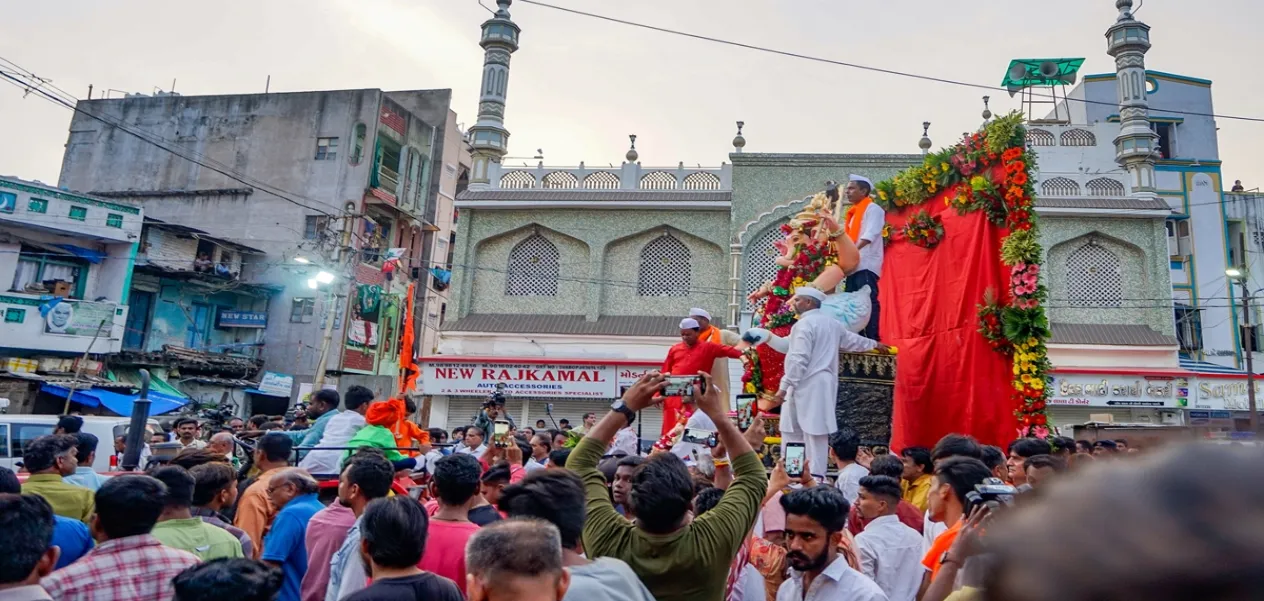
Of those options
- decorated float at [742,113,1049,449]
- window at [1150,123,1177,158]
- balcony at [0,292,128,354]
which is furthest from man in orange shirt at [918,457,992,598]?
window at [1150,123,1177,158]

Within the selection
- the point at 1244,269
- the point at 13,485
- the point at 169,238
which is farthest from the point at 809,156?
the point at 13,485

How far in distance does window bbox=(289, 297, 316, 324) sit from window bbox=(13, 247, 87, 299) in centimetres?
636

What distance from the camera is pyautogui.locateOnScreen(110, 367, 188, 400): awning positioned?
21.9m

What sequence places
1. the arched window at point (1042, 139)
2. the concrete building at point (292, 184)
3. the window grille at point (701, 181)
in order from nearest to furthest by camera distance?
the window grille at point (701, 181), the arched window at point (1042, 139), the concrete building at point (292, 184)

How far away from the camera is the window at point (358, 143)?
93.5ft

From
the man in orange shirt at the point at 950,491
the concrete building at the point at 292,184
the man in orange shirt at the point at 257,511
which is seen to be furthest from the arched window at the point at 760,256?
the man in orange shirt at the point at 950,491

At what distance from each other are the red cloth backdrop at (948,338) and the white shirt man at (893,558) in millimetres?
5609

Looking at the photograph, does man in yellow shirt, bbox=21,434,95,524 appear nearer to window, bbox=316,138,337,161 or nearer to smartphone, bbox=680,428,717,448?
smartphone, bbox=680,428,717,448

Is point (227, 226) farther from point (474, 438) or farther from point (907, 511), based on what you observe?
point (907, 511)

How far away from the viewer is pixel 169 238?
2428 cm

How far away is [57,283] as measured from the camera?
21.0 metres

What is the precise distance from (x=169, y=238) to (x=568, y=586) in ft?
85.2

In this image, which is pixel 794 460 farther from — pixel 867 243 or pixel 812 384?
pixel 867 243

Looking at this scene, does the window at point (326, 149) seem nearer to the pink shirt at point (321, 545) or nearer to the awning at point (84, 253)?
the awning at point (84, 253)
